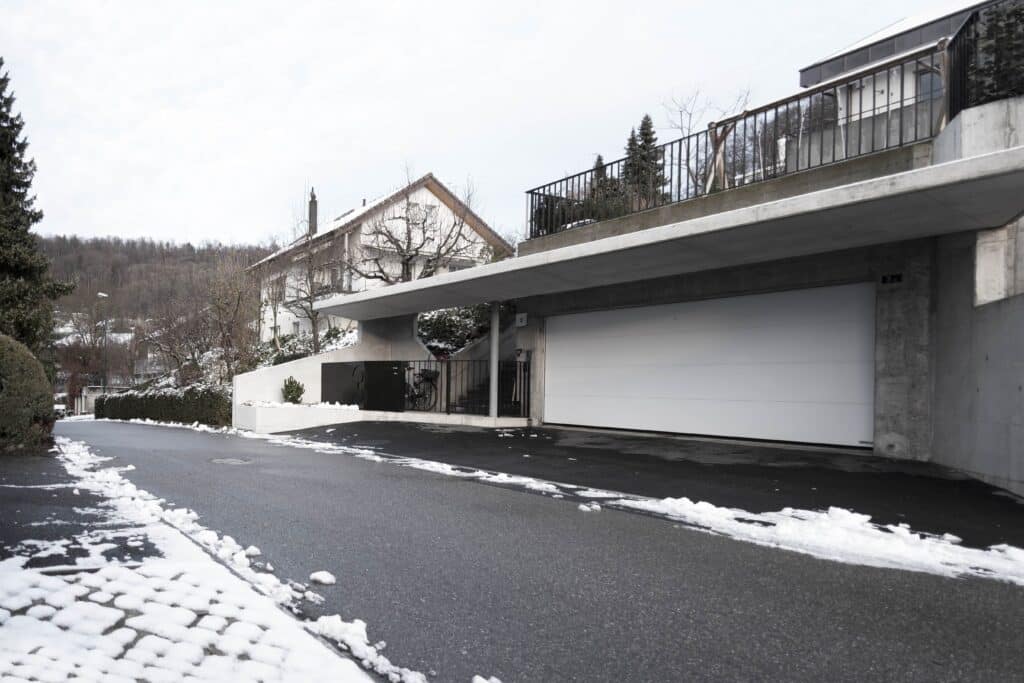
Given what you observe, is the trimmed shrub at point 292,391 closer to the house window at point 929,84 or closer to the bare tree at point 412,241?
the bare tree at point 412,241

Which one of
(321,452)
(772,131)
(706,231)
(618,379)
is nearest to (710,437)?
(618,379)

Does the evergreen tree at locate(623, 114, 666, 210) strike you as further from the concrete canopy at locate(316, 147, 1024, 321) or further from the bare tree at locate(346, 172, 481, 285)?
the bare tree at locate(346, 172, 481, 285)

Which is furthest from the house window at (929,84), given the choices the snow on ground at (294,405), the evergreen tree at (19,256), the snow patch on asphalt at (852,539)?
the evergreen tree at (19,256)

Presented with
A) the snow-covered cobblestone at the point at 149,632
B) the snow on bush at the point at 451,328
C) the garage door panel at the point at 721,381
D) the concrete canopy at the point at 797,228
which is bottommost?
the snow-covered cobblestone at the point at 149,632

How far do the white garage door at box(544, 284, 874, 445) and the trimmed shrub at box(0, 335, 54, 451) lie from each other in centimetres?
920

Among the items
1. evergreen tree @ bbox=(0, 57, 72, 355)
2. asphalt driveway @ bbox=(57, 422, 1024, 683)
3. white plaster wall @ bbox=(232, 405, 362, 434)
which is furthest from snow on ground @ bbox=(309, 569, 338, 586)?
evergreen tree @ bbox=(0, 57, 72, 355)

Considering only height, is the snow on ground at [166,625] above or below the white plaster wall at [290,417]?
above

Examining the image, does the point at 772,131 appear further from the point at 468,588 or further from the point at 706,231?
the point at 468,588

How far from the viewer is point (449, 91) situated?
2152 cm

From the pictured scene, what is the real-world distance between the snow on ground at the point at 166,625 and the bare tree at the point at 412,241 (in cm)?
1816

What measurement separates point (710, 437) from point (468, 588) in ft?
26.1

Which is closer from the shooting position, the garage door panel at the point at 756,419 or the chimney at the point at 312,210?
the garage door panel at the point at 756,419

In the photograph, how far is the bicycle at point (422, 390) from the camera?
56.9 feet

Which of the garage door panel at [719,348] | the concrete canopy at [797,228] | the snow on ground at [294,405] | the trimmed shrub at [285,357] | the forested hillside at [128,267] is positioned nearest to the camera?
the concrete canopy at [797,228]
